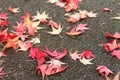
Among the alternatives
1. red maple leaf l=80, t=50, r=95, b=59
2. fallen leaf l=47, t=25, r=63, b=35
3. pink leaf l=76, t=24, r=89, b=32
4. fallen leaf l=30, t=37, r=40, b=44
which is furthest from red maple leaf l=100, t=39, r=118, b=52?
fallen leaf l=30, t=37, r=40, b=44

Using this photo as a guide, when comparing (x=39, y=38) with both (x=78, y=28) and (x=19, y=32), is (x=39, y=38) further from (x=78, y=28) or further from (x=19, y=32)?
(x=78, y=28)

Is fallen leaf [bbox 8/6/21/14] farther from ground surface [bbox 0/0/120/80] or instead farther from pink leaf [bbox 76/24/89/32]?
pink leaf [bbox 76/24/89/32]

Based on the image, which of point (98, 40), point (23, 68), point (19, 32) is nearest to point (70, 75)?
point (23, 68)

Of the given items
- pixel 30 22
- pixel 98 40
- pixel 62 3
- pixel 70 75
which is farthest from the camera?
pixel 62 3

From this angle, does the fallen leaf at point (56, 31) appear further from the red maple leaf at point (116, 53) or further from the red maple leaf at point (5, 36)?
the red maple leaf at point (116, 53)

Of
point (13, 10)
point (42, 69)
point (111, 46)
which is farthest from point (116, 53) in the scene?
point (13, 10)

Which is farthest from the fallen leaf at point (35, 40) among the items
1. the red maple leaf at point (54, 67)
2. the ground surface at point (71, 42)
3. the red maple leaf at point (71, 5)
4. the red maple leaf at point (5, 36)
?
the red maple leaf at point (71, 5)

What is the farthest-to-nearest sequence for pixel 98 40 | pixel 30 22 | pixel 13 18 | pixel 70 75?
1. pixel 13 18
2. pixel 30 22
3. pixel 98 40
4. pixel 70 75

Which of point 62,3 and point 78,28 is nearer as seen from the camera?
point 78,28

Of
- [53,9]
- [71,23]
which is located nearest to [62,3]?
[53,9]
